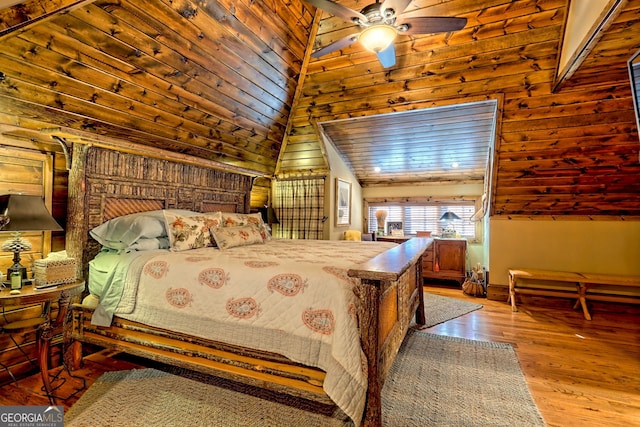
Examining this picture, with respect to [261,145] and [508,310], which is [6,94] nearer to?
[261,145]

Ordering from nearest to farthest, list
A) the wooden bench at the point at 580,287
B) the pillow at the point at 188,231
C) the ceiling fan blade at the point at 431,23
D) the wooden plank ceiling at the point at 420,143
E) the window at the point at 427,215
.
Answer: the ceiling fan blade at the point at 431,23, the pillow at the point at 188,231, the wooden bench at the point at 580,287, the wooden plank ceiling at the point at 420,143, the window at the point at 427,215

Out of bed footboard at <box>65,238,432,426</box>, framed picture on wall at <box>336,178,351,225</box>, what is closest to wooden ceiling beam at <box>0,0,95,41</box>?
bed footboard at <box>65,238,432,426</box>

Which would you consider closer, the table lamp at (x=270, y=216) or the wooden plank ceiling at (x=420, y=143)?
the wooden plank ceiling at (x=420, y=143)

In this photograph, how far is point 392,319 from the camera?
217 centimetres

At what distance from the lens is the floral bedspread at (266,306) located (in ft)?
5.42

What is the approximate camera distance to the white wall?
4250 millimetres

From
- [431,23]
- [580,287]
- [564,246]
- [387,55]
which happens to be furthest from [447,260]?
[431,23]

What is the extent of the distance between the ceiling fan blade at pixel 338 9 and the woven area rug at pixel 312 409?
261cm

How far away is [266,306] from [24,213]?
5.43 feet

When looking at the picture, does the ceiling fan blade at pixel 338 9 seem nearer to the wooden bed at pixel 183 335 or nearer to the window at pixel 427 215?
the wooden bed at pixel 183 335

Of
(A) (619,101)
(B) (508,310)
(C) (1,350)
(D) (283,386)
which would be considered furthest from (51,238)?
(A) (619,101)

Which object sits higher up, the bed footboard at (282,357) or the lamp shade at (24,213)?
the lamp shade at (24,213)

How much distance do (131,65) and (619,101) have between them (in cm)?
464
